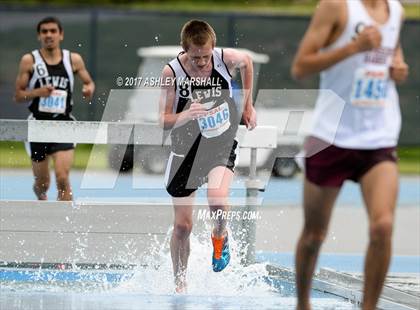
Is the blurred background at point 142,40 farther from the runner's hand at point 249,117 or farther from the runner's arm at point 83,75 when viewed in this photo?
the runner's hand at point 249,117

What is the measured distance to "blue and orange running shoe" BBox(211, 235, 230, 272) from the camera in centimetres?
947

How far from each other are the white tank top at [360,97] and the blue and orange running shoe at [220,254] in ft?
9.72

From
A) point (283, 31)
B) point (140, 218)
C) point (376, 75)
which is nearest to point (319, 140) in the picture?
point (376, 75)

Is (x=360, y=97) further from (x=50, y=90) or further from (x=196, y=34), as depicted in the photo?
(x=50, y=90)

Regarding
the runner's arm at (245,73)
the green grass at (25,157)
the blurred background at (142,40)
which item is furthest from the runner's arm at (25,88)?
the blurred background at (142,40)

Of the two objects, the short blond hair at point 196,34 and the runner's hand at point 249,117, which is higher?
the short blond hair at point 196,34

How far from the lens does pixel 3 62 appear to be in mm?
25875

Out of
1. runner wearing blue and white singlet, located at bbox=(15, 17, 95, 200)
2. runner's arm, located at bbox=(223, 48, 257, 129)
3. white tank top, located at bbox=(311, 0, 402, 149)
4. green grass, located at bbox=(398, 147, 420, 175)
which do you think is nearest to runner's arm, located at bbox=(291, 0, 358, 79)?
white tank top, located at bbox=(311, 0, 402, 149)

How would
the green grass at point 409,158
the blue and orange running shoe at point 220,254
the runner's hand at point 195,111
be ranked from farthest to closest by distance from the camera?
the green grass at point 409,158
the blue and orange running shoe at point 220,254
the runner's hand at point 195,111

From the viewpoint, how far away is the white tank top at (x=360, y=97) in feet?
21.5

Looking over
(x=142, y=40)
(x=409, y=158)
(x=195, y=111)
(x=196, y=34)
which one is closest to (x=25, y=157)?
(x=142, y=40)

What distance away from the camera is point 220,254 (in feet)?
31.1

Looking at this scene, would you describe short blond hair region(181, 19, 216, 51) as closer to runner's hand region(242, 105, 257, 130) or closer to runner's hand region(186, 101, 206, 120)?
runner's hand region(186, 101, 206, 120)

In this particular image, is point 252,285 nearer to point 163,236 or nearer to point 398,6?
point 163,236
